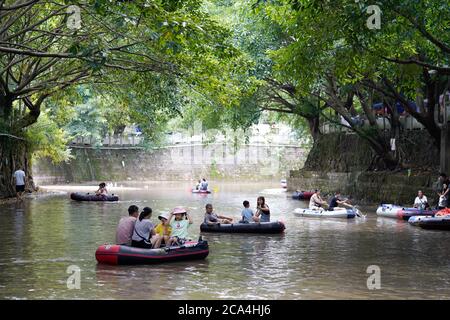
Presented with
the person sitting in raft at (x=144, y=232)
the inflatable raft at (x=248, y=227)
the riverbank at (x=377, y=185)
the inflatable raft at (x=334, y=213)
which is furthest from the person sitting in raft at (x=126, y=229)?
the riverbank at (x=377, y=185)

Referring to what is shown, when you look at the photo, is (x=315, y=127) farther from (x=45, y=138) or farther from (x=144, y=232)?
(x=144, y=232)

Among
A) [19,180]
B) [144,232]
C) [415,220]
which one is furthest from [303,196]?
[144,232]

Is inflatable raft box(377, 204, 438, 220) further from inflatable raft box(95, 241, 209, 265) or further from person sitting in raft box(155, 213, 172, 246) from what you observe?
inflatable raft box(95, 241, 209, 265)

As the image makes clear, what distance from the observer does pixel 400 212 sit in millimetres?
27125

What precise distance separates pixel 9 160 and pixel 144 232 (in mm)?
20524

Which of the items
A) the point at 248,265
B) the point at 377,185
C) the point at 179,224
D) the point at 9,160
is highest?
the point at 9,160

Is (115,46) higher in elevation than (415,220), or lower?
higher

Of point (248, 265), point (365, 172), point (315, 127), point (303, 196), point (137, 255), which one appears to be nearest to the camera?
point (137, 255)

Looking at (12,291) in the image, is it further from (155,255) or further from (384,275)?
(384,275)

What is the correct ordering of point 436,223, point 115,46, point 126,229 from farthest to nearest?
point 115,46 < point 436,223 < point 126,229

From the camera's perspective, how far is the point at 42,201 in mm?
34969

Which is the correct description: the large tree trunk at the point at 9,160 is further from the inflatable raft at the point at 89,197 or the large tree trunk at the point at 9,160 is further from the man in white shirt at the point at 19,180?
the inflatable raft at the point at 89,197

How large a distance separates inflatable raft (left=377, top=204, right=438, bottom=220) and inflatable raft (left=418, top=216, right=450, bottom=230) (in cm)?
184

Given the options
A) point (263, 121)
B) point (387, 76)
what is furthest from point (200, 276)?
point (263, 121)
